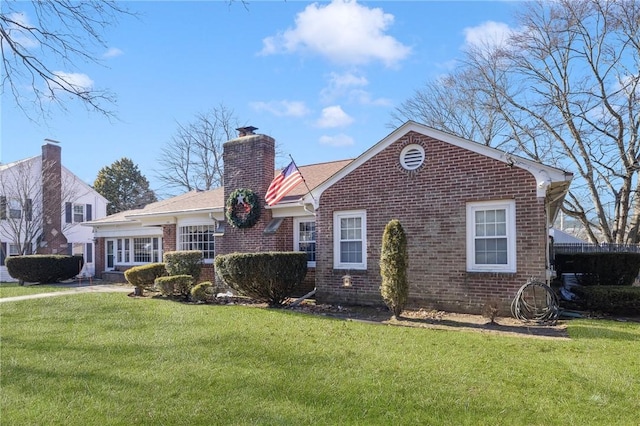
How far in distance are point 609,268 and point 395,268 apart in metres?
8.60

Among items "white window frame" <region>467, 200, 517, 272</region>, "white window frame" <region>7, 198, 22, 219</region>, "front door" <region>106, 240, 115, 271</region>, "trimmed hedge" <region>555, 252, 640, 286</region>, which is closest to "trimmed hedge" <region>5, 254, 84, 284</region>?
"front door" <region>106, 240, 115, 271</region>

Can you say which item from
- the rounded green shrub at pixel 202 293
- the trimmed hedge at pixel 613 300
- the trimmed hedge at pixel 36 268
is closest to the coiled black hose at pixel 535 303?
the trimmed hedge at pixel 613 300

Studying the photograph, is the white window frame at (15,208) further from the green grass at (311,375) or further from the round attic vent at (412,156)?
the round attic vent at (412,156)

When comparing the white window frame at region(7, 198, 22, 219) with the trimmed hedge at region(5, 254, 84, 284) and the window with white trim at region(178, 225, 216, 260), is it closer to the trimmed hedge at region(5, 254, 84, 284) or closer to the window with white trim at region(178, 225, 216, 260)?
the trimmed hedge at region(5, 254, 84, 284)

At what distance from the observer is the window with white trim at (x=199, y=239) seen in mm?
16484

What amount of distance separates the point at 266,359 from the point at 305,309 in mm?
4946

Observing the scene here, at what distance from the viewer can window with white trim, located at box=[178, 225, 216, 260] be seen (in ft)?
54.1

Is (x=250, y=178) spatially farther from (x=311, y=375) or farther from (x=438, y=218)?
(x=311, y=375)

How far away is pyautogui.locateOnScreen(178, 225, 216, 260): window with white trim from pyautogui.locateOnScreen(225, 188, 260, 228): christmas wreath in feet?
5.42

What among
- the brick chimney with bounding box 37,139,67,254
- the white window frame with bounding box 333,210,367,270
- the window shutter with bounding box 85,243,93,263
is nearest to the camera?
the white window frame with bounding box 333,210,367,270

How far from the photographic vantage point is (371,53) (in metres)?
13.5

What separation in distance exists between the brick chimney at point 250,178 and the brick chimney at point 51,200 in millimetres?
17108

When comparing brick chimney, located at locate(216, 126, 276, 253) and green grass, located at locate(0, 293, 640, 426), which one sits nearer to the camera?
green grass, located at locate(0, 293, 640, 426)

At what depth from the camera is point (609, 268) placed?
13.5 metres
